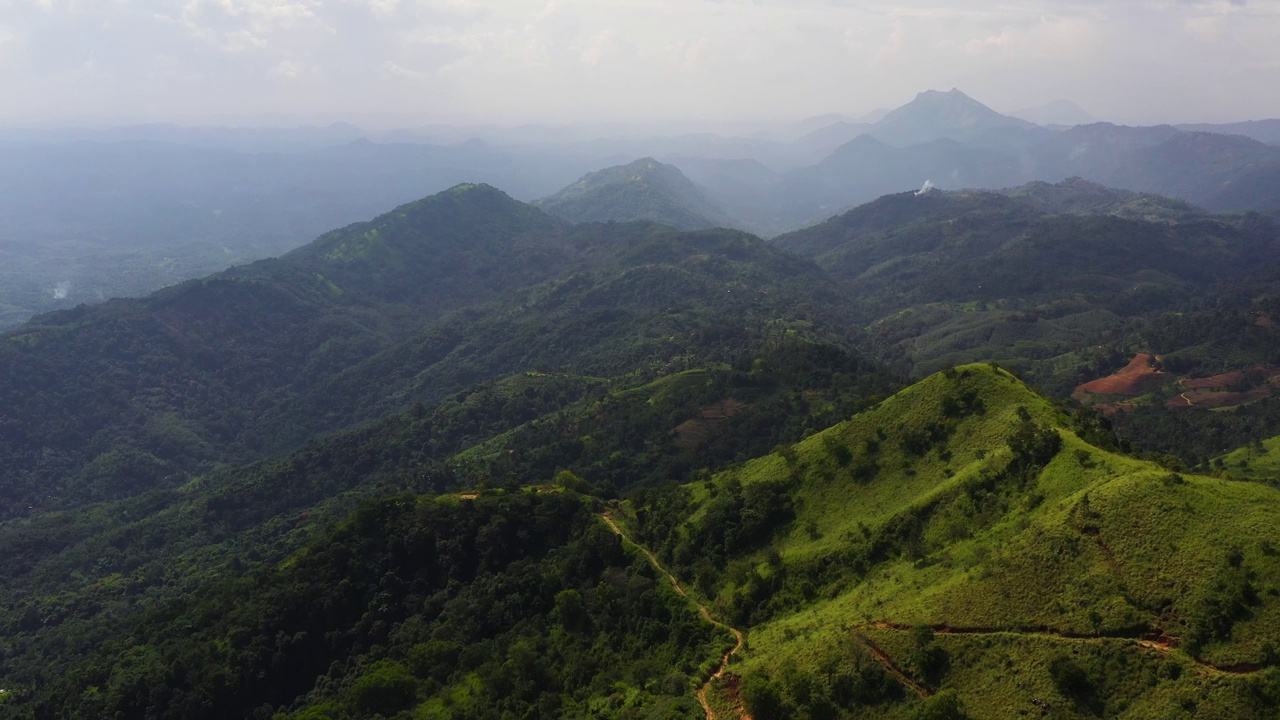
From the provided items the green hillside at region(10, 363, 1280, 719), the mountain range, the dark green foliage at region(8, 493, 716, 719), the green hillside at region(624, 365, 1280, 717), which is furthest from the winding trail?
the dark green foliage at region(8, 493, 716, 719)

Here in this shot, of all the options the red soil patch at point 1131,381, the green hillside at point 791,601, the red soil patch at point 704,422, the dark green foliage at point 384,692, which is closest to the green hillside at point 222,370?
the red soil patch at point 704,422

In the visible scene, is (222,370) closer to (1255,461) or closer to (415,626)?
(415,626)

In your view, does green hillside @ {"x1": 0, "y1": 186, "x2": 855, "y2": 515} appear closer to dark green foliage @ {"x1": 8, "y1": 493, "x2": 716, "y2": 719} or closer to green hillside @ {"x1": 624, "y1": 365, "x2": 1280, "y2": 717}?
dark green foliage @ {"x1": 8, "y1": 493, "x2": 716, "y2": 719}

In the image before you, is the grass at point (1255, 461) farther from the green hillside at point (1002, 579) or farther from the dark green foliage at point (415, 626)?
the dark green foliage at point (415, 626)

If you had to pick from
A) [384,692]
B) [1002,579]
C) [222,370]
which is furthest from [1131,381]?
[222,370]

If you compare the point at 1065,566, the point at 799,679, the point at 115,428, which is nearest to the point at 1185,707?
the point at 1065,566
